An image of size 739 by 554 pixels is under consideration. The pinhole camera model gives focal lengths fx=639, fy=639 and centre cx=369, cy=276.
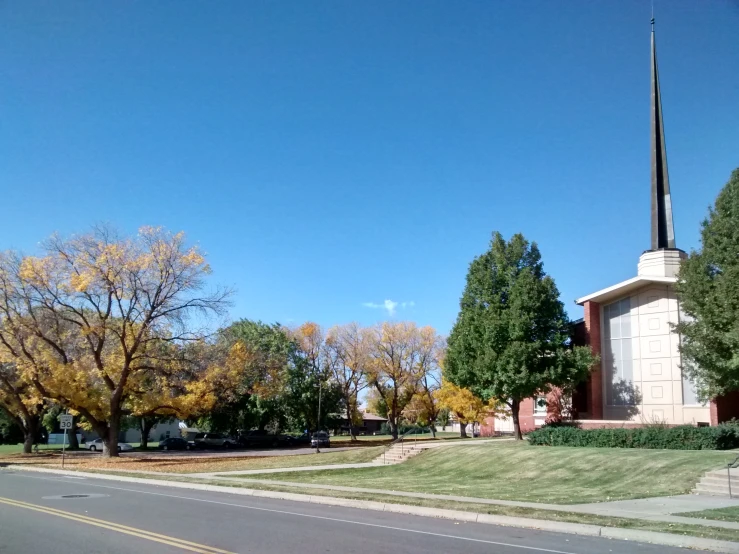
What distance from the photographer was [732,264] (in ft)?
79.7

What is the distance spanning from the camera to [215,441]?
191ft

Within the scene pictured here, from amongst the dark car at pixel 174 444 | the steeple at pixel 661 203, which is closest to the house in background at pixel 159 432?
the dark car at pixel 174 444

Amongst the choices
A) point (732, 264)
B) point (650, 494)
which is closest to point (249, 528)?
point (650, 494)

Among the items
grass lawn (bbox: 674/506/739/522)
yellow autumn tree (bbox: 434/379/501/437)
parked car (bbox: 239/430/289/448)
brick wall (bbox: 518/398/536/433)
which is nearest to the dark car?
parked car (bbox: 239/430/289/448)

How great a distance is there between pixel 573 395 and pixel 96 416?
28218 millimetres

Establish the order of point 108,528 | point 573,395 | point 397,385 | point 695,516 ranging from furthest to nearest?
1. point 397,385
2. point 573,395
3. point 695,516
4. point 108,528

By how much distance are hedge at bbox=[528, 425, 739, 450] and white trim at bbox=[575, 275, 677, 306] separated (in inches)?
416

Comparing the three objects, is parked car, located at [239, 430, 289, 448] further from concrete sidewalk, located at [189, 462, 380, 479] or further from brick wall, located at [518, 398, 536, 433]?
concrete sidewalk, located at [189, 462, 380, 479]

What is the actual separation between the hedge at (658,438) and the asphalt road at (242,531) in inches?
598

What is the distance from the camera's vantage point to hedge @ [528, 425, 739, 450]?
24344mm

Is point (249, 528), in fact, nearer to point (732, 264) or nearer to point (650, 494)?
point (650, 494)

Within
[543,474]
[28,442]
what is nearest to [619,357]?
[543,474]

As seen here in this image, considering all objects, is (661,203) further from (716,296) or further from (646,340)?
(716,296)

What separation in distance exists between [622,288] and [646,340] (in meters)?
3.14
